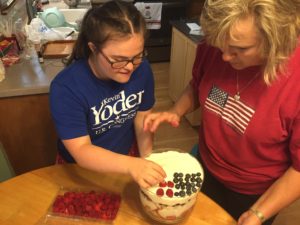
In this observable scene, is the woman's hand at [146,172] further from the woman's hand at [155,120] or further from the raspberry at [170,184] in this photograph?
the woman's hand at [155,120]

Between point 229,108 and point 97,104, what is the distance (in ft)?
1.52

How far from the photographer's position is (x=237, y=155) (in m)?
1.11

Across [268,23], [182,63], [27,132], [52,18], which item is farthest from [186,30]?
[268,23]

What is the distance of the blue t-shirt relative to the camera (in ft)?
3.38

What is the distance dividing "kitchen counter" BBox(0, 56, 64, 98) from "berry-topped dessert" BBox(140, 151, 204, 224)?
865mm

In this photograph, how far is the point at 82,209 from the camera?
3.25 ft

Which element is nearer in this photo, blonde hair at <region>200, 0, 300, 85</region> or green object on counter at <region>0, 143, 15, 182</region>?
blonde hair at <region>200, 0, 300, 85</region>

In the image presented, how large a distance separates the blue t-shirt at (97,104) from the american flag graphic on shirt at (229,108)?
274 mm

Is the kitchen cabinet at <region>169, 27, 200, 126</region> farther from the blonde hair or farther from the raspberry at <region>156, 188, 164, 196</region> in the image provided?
the raspberry at <region>156, 188, 164, 196</region>

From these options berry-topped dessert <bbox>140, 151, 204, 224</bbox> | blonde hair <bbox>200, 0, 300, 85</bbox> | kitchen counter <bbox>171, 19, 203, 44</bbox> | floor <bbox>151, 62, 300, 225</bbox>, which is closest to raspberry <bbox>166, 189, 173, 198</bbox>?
berry-topped dessert <bbox>140, 151, 204, 224</bbox>

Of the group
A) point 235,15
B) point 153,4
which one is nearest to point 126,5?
point 235,15

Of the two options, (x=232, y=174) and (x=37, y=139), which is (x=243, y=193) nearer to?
(x=232, y=174)

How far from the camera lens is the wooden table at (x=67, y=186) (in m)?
0.99

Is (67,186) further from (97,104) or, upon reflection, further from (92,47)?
(92,47)
